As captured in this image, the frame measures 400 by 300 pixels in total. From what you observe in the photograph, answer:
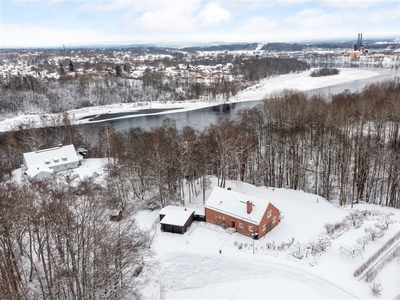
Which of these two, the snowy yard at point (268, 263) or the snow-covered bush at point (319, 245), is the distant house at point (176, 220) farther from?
the snow-covered bush at point (319, 245)

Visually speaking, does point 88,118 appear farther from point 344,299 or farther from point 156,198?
point 344,299

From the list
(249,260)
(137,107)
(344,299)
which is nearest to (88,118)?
(137,107)

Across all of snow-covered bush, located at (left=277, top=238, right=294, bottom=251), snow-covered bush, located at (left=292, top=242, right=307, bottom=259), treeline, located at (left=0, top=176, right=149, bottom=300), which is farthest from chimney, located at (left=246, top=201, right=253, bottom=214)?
treeline, located at (left=0, top=176, right=149, bottom=300)

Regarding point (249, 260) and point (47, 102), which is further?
point (47, 102)

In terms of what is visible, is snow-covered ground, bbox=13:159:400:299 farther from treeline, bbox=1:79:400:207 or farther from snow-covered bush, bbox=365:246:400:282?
treeline, bbox=1:79:400:207

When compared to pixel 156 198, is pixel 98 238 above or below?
above

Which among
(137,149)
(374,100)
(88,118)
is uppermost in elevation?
(374,100)

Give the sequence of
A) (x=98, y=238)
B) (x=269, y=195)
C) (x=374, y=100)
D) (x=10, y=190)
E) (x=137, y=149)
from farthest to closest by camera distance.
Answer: (x=374, y=100), (x=137, y=149), (x=269, y=195), (x=10, y=190), (x=98, y=238)
